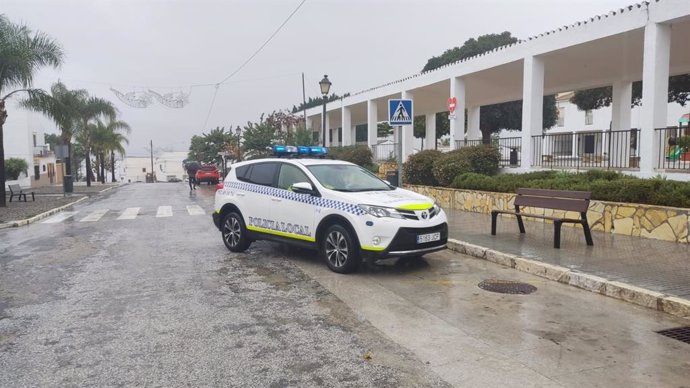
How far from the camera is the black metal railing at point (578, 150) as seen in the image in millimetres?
14094

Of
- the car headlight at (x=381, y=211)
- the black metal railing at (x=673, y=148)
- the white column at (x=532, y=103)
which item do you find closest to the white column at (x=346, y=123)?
the white column at (x=532, y=103)

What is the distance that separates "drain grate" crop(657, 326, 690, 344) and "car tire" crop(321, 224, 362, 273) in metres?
3.71

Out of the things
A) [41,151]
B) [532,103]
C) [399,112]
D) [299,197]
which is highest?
[532,103]

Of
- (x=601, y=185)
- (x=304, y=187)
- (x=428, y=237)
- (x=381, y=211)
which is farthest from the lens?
(x=601, y=185)

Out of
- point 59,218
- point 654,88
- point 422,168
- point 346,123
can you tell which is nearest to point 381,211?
point 654,88

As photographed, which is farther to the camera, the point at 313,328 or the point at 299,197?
the point at 299,197

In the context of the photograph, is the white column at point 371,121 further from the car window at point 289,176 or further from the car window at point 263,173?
the car window at point 289,176

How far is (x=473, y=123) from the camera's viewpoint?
26.8 metres

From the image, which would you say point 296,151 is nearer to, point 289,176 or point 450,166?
point 289,176

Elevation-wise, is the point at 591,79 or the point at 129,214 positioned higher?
the point at 591,79

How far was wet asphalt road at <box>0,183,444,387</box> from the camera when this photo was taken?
13.4ft

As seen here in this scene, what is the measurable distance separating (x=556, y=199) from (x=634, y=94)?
2053cm

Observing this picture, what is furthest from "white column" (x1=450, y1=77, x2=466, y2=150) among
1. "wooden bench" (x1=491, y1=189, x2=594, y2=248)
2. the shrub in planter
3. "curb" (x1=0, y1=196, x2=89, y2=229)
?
"curb" (x1=0, y1=196, x2=89, y2=229)

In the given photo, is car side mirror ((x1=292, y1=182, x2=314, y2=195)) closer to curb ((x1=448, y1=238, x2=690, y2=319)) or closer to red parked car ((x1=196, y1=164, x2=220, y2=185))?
curb ((x1=448, y1=238, x2=690, y2=319))
